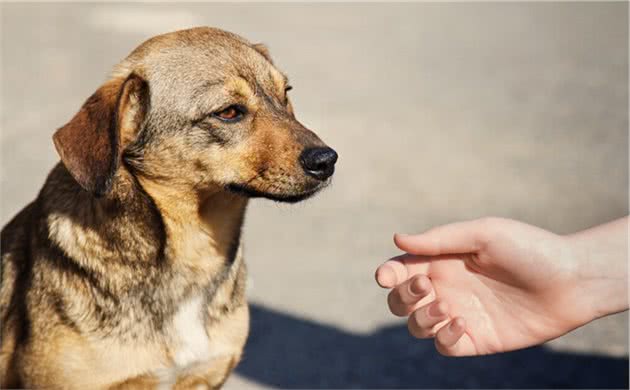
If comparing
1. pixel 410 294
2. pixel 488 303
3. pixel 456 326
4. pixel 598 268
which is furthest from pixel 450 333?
pixel 598 268

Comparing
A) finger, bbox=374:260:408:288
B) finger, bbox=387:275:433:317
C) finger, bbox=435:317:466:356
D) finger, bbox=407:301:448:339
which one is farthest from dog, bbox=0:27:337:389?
finger, bbox=435:317:466:356

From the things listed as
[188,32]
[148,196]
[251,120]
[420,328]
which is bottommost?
[420,328]

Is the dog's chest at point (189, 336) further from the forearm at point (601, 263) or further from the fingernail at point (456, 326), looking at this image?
the forearm at point (601, 263)

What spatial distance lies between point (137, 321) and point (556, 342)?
2.98 metres

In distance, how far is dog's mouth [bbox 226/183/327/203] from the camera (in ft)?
10.4

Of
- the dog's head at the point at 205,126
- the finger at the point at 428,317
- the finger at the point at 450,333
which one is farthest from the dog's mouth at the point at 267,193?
the finger at the point at 450,333

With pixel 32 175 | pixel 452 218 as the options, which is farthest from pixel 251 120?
pixel 32 175

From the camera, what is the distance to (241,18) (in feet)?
41.4

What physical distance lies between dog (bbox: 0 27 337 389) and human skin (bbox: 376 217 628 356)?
22.1 inches

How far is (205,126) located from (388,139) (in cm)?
508

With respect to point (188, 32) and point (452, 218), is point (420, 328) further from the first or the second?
point (452, 218)

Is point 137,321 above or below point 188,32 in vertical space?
below

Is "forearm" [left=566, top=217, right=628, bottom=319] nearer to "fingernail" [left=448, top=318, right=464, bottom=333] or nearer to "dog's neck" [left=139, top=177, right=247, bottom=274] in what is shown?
"fingernail" [left=448, top=318, right=464, bottom=333]

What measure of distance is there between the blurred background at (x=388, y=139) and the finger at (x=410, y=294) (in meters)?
1.84
